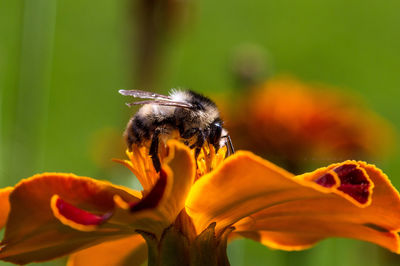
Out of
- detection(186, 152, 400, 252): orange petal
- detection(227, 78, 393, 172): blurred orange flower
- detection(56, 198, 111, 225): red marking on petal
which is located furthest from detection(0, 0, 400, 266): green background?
detection(56, 198, 111, 225): red marking on petal

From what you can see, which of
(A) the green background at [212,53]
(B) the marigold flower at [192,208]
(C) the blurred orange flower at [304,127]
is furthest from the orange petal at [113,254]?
(A) the green background at [212,53]

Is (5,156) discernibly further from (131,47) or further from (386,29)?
(386,29)

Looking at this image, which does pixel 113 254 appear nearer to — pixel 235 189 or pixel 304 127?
pixel 235 189

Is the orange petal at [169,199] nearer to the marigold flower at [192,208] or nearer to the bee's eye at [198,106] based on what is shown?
the marigold flower at [192,208]

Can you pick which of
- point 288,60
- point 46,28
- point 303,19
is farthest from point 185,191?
point 303,19

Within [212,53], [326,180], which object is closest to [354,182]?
[326,180]

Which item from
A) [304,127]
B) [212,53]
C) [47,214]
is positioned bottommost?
[212,53]

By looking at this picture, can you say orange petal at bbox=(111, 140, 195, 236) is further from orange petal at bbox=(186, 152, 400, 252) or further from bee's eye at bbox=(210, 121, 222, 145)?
bee's eye at bbox=(210, 121, 222, 145)
